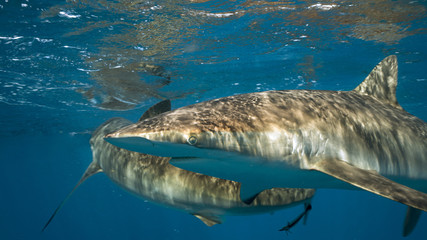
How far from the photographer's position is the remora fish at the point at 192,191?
3764mm

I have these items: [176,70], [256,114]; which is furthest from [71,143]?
[256,114]

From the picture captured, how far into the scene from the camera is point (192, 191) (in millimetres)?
3832

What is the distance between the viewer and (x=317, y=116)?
297 cm

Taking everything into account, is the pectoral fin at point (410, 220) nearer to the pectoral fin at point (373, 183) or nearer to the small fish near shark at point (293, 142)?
the small fish near shark at point (293, 142)

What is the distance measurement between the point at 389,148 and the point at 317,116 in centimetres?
115

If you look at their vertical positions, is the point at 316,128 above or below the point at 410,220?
above

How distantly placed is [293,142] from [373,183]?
787 millimetres

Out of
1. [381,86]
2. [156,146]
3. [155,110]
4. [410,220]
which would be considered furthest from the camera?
[410,220]

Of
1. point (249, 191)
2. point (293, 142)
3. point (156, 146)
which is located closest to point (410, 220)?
point (249, 191)

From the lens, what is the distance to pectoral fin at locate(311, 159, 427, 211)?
1969 mm

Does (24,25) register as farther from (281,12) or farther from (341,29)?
(341,29)

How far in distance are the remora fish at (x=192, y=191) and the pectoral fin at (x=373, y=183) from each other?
59.5 inches

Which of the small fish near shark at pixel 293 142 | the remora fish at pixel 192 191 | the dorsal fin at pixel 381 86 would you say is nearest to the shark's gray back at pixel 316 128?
Result: the small fish near shark at pixel 293 142

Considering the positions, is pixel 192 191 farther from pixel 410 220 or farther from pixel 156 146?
pixel 410 220
